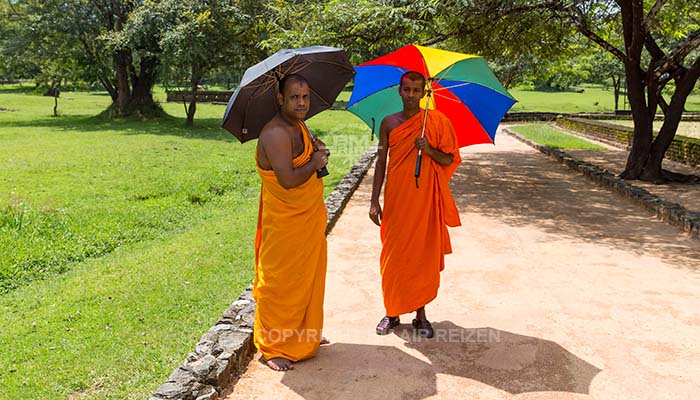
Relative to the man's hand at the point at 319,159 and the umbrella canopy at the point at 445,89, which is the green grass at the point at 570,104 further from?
the man's hand at the point at 319,159

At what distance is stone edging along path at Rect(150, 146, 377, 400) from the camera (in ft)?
10.8

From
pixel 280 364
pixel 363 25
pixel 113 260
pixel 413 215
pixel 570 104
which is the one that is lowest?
pixel 113 260

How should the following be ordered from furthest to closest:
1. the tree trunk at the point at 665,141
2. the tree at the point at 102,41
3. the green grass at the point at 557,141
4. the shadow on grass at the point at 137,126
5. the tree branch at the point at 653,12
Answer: the tree at the point at 102,41, the shadow on grass at the point at 137,126, the green grass at the point at 557,141, the tree trunk at the point at 665,141, the tree branch at the point at 653,12

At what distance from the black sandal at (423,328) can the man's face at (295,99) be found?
1.82m

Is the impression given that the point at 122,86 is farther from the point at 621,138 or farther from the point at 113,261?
Answer: the point at 113,261

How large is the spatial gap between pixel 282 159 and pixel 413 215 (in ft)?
3.86

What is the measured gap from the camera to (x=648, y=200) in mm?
8859

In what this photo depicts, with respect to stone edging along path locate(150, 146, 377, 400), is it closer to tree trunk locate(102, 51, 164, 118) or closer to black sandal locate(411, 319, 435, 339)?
black sandal locate(411, 319, 435, 339)

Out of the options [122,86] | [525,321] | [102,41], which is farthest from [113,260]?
[122,86]

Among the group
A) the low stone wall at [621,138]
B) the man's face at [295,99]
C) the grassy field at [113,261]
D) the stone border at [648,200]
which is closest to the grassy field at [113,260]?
the grassy field at [113,261]

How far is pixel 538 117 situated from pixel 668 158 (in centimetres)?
1764

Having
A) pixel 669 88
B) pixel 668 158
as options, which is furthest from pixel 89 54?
pixel 669 88

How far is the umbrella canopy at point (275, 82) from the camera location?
3470 mm

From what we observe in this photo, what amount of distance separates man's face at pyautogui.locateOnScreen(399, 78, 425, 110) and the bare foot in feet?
6.38
